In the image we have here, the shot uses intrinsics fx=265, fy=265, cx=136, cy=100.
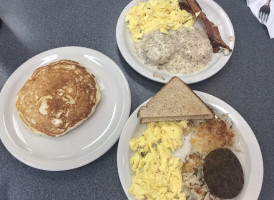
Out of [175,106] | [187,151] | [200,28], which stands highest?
[200,28]

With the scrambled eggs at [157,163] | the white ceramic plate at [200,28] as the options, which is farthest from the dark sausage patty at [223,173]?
the white ceramic plate at [200,28]

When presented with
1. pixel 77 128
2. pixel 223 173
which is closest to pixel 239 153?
pixel 223 173

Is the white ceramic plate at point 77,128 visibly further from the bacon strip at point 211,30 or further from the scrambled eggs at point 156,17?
the bacon strip at point 211,30

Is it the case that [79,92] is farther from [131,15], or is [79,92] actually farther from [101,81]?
[131,15]

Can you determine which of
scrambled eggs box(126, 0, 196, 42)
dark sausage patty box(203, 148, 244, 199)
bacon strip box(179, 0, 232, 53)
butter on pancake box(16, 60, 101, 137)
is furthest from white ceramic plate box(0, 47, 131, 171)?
bacon strip box(179, 0, 232, 53)

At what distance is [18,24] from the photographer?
79.9 inches

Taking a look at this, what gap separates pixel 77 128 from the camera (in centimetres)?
157

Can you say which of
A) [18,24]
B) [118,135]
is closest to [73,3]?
[18,24]

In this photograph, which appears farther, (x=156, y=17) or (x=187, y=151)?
(x=156, y=17)

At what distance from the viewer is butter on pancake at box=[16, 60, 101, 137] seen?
1.51 metres

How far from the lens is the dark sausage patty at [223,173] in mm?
1332

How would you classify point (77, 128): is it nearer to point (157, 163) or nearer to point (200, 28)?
point (157, 163)

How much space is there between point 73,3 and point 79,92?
938 mm

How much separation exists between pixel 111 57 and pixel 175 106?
0.63 meters
